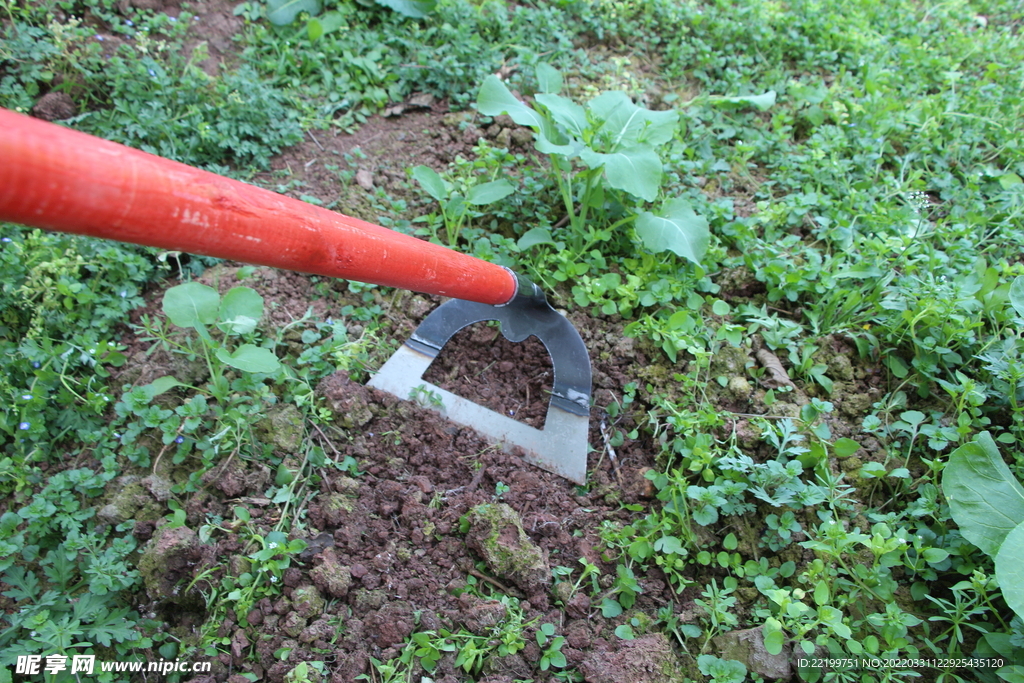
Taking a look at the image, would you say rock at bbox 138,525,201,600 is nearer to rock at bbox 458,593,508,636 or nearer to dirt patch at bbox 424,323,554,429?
rock at bbox 458,593,508,636

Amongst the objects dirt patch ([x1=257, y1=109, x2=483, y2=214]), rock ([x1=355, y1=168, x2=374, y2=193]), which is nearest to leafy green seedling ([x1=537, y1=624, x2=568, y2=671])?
dirt patch ([x1=257, y1=109, x2=483, y2=214])

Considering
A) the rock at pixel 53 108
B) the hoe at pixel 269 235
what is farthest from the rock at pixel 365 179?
the rock at pixel 53 108

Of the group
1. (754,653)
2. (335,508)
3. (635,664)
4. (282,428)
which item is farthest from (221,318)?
(754,653)

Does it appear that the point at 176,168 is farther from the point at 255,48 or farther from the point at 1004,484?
the point at 255,48

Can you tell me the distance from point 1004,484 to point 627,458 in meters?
1.09

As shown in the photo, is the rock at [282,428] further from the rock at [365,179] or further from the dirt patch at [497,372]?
the rock at [365,179]

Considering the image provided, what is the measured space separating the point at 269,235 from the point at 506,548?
3.69ft

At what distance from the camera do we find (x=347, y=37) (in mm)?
3254

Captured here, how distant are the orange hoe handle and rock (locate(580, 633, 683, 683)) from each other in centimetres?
117

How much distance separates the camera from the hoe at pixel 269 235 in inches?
31.3

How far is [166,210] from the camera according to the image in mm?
926

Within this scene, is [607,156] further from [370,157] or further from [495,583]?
[495,583]

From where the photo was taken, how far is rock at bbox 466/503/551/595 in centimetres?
173

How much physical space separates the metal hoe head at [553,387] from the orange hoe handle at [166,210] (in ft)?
2.57
